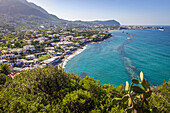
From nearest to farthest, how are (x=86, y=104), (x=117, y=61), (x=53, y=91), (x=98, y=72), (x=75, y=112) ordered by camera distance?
(x=75, y=112) → (x=86, y=104) → (x=53, y=91) → (x=98, y=72) → (x=117, y=61)

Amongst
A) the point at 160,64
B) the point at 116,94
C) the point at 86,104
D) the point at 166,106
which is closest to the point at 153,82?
the point at 160,64

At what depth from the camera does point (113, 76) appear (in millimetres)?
31703

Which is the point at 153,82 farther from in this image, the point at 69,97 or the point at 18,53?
the point at 18,53

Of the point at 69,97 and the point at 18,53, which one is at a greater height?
the point at 69,97

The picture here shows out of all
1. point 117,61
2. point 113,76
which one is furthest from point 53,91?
point 117,61

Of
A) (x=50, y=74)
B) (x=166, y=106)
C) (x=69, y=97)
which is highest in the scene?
(x=50, y=74)

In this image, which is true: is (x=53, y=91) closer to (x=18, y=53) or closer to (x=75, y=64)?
(x=75, y=64)

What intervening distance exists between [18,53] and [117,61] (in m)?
43.3

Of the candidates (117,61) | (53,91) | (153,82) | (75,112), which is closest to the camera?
(75,112)

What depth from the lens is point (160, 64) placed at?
37.8 meters

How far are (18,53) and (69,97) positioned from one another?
Answer: 44.6 meters

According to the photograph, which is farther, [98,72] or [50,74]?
[98,72]

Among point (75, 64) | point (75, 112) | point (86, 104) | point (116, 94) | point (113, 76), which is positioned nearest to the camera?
point (75, 112)

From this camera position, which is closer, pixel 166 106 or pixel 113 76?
pixel 166 106
